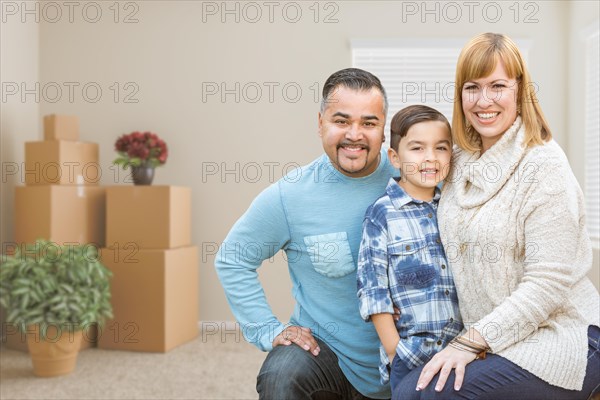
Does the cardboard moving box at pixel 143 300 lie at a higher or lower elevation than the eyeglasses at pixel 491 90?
lower

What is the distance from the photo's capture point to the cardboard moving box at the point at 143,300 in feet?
14.7

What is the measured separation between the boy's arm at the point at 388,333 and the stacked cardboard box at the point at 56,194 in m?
3.21

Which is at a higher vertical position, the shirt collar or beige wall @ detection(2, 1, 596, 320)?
beige wall @ detection(2, 1, 596, 320)

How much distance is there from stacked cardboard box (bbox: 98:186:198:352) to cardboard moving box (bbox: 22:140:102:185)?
0.30m

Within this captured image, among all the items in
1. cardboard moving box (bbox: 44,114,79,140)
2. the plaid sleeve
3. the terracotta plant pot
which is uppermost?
cardboard moving box (bbox: 44,114,79,140)

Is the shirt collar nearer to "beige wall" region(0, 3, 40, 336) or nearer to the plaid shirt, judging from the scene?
the plaid shirt

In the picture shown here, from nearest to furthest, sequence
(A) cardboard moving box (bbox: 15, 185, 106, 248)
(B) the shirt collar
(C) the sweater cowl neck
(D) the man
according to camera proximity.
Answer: (C) the sweater cowl neck, (B) the shirt collar, (D) the man, (A) cardboard moving box (bbox: 15, 185, 106, 248)

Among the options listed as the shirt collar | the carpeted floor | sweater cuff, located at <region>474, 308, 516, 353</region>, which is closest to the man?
the shirt collar

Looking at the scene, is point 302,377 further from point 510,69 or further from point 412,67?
point 412,67

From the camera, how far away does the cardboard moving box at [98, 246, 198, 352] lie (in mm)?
4484

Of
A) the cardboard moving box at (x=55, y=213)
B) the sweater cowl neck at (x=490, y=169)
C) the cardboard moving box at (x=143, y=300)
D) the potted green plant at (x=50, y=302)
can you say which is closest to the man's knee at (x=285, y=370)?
the sweater cowl neck at (x=490, y=169)

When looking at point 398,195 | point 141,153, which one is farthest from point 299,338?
point 141,153

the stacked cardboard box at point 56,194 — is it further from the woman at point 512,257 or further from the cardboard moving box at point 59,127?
the woman at point 512,257

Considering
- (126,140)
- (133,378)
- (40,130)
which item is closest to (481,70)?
(133,378)
